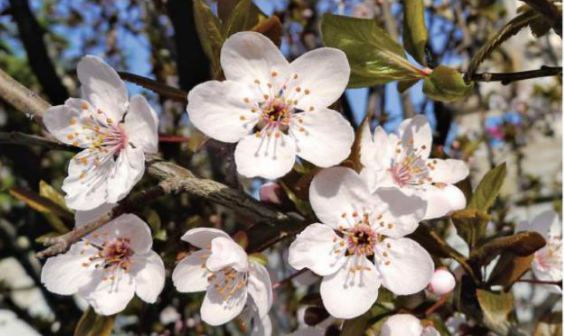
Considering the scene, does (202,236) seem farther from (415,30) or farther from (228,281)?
(415,30)

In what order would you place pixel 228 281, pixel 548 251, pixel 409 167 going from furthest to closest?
1. pixel 548 251
2. pixel 409 167
3. pixel 228 281

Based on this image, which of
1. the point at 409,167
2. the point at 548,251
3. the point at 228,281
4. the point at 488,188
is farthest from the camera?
the point at 548,251

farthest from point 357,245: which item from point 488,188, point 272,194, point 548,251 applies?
point 548,251

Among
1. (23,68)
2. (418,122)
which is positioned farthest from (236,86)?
(23,68)

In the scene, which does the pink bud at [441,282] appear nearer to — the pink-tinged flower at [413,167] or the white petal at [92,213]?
the pink-tinged flower at [413,167]

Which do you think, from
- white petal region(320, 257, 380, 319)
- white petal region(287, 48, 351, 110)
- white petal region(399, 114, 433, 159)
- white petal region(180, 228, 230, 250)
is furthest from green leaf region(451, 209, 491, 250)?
white petal region(180, 228, 230, 250)

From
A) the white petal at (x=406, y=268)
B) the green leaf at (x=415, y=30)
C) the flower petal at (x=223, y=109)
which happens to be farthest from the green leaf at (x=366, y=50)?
the white petal at (x=406, y=268)

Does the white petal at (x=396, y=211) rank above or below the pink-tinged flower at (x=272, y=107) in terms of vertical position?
below
